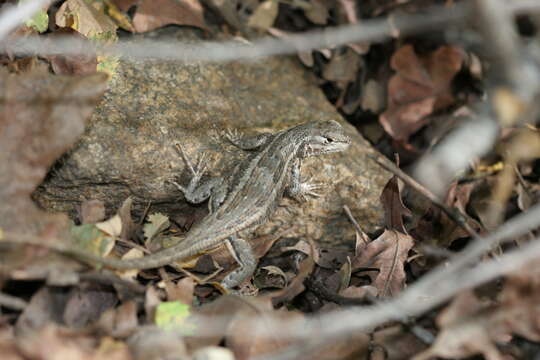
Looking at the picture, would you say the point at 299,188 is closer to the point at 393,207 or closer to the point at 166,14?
the point at 393,207

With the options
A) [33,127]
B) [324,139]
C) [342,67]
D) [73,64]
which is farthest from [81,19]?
[342,67]

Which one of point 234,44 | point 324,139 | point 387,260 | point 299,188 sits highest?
point 234,44

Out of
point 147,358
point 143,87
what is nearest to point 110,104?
point 143,87

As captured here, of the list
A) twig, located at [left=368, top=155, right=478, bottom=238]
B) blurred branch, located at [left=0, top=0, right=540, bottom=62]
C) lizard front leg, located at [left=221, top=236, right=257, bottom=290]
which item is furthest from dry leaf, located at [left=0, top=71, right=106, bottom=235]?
twig, located at [left=368, top=155, right=478, bottom=238]

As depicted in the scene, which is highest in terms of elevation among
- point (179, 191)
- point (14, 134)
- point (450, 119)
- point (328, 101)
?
point (14, 134)

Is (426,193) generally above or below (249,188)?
below

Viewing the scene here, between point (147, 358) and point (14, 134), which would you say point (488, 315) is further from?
point (14, 134)
